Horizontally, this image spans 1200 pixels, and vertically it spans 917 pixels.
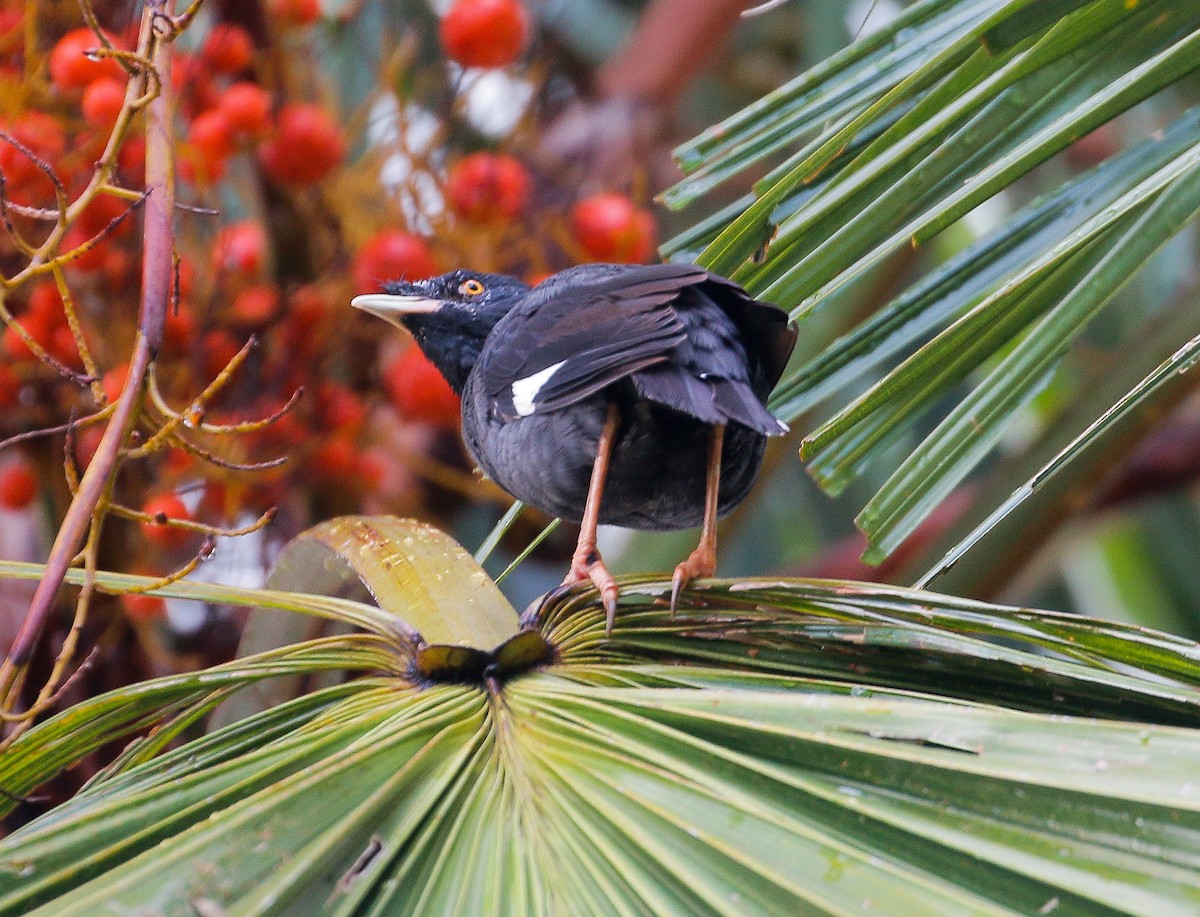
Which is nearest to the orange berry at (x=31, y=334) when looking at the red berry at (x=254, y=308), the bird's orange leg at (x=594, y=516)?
the red berry at (x=254, y=308)

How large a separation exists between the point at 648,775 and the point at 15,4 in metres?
2.24

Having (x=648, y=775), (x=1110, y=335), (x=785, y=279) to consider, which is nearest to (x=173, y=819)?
(x=648, y=775)

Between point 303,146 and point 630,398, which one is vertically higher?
point 303,146

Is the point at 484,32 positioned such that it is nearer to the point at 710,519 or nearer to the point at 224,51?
the point at 224,51

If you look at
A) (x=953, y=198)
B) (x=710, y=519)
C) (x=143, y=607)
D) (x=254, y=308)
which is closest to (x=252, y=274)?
(x=254, y=308)

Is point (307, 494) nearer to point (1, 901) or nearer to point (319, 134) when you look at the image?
point (319, 134)

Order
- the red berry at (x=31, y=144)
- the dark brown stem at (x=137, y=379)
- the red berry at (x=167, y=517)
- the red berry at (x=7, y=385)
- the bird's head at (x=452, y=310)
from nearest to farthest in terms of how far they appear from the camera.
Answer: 1. the dark brown stem at (x=137, y=379)
2. the red berry at (x=167, y=517)
3. the red berry at (x=31, y=144)
4. the red berry at (x=7, y=385)
5. the bird's head at (x=452, y=310)

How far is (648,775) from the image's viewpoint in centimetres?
113

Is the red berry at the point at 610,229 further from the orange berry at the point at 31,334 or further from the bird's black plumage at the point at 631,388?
the orange berry at the point at 31,334

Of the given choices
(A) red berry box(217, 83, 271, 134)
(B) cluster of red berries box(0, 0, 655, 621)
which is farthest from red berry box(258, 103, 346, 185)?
(A) red berry box(217, 83, 271, 134)

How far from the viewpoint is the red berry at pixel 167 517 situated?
1.60m

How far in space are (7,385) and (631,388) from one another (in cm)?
132

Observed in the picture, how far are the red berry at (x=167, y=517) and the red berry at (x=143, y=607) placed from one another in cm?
12

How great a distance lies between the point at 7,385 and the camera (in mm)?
2545
